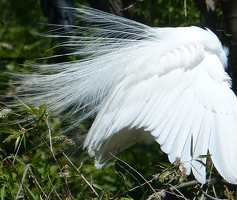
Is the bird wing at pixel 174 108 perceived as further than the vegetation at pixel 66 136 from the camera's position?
No

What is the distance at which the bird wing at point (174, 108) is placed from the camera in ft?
7.72

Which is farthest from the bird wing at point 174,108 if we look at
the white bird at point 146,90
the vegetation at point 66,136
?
the vegetation at point 66,136

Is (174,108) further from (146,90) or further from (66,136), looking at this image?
(66,136)

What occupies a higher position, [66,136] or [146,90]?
[146,90]

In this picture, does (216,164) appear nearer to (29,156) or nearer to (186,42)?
(186,42)

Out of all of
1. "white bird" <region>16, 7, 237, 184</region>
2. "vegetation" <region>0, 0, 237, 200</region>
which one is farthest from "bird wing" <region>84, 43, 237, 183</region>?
"vegetation" <region>0, 0, 237, 200</region>

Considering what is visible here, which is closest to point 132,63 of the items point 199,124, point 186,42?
point 186,42

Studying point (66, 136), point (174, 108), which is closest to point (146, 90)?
point (174, 108)

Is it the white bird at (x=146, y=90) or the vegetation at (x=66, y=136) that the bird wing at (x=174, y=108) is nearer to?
the white bird at (x=146, y=90)

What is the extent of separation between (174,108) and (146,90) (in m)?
0.13

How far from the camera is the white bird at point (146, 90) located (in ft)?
7.72

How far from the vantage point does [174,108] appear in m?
2.50

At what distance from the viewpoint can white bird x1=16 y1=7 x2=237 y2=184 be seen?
2354 mm

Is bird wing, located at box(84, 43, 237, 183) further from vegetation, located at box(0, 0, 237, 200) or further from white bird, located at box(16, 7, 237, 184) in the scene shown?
vegetation, located at box(0, 0, 237, 200)
